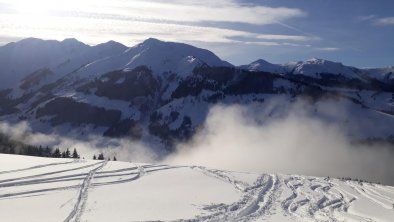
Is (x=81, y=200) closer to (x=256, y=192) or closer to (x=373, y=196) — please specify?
(x=256, y=192)

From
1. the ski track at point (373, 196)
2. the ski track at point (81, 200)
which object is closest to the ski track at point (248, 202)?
the ski track at point (81, 200)

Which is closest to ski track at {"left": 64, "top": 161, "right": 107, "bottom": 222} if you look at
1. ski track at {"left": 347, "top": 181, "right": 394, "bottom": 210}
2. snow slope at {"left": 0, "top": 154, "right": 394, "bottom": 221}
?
snow slope at {"left": 0, "top": 154, "right": 394, "bottom": 221}

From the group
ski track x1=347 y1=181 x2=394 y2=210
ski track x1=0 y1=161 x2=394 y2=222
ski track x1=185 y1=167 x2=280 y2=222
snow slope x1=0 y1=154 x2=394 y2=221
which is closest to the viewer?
snow slope x1=0 y1=154 x2=394 y2=221

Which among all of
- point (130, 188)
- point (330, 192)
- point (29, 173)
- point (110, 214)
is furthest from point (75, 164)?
point (330, 192)

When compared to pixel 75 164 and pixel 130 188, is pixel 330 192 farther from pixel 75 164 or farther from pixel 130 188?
pixel 75 164

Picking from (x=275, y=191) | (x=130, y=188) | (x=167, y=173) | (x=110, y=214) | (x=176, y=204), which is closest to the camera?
(x=110, y=214)

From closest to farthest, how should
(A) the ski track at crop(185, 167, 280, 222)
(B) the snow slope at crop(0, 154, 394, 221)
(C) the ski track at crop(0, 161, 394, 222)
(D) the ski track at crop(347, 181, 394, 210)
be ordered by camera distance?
(B) the snow slope at crop(0, 154, 394, 221), (A) the ski track at crop(185, 167, 280, 222), (C) the ski track at crop(0, 161, 394, 222), (D) the ski track at crop(347, 181, 394, 210)

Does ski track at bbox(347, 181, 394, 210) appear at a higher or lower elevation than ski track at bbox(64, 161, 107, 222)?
lower

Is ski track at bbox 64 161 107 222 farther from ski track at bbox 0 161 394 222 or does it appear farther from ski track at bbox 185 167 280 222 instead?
ski track at bbox 185 167 280 222

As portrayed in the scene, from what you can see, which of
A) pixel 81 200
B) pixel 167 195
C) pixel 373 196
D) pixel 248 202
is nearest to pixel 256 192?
pixel 248 202
